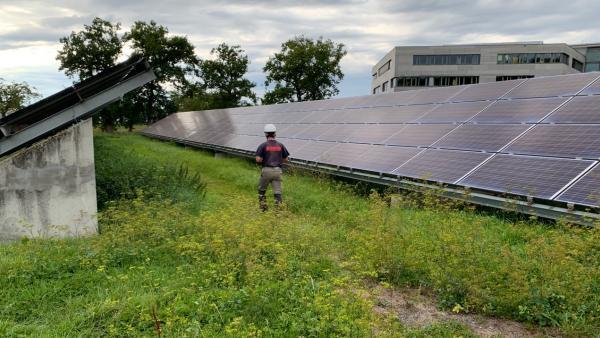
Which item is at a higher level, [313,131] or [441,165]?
[313,131]

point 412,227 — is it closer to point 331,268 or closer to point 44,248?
point 331,268

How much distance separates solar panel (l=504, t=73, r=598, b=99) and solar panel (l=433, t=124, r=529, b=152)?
5.83ft

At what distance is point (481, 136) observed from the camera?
419 inches

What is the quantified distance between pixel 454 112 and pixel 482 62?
7390 cm

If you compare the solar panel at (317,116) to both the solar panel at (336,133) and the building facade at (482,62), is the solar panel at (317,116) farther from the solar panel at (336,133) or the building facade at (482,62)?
the building facade at (482,62)

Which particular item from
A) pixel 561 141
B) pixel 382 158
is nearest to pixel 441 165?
pixel 382 158

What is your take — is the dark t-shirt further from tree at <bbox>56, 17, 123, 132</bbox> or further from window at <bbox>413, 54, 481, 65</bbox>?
window at <bbox>413, 54, 481, 65</bbox>

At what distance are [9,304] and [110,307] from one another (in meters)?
1.37

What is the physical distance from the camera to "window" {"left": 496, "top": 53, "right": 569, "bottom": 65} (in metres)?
74.2

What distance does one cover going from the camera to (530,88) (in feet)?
39.9

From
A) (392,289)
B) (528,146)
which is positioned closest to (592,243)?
(392,289)

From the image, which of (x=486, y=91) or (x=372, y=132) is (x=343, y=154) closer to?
(x=372, y=132)

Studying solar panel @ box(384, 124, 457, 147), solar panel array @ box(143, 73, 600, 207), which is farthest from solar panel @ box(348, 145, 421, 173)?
solar panel @ box(384, 124, 457, 147)

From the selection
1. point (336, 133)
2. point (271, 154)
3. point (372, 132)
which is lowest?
point (271, 154)
